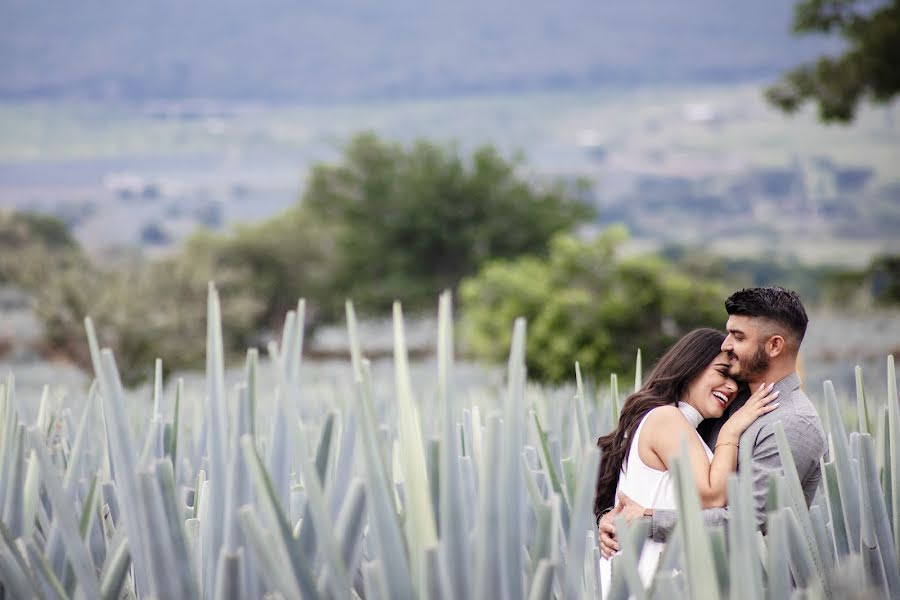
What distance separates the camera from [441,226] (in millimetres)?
24828

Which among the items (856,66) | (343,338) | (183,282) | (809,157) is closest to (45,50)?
(809,157)

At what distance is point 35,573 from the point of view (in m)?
1.45

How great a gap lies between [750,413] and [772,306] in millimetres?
218

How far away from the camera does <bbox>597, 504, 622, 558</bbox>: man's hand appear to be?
186 cm

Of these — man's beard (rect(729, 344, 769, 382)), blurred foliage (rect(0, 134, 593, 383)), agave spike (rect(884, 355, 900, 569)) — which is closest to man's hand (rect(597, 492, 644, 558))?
man's beard (rect(729, 344, 769, 382))

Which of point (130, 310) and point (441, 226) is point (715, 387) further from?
point (441, 226)

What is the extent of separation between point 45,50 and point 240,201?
123 feet

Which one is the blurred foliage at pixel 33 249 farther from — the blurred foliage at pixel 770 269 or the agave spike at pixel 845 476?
the blurred foliage at pixel 770 269

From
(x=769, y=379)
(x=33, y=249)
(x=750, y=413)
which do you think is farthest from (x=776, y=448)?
(x=33, y=249)

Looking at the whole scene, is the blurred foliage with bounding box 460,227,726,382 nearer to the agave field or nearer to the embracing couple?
the embracing couple

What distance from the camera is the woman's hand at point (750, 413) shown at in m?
1.84

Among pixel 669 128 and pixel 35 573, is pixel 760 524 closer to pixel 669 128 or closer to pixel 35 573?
pixel 35 573

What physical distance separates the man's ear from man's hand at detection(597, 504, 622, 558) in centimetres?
44

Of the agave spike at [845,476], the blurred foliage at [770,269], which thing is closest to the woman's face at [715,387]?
the agave spike at [845,476]
